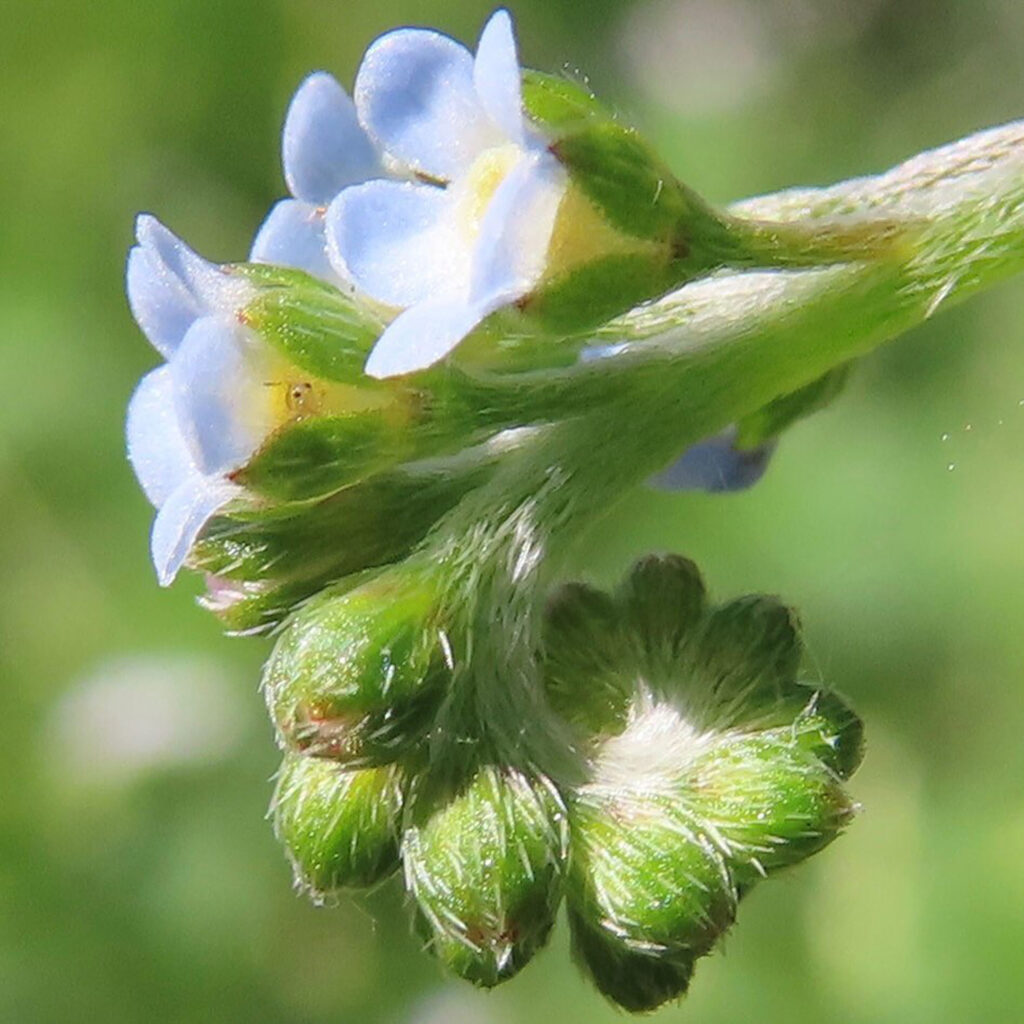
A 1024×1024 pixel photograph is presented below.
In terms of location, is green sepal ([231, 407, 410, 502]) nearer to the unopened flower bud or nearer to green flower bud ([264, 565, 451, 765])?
green flower bud ([264, 565, 451, 765])

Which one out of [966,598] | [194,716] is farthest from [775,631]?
[194,716]

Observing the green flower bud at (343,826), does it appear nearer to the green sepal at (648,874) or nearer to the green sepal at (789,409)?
the green sepal at (648,874)

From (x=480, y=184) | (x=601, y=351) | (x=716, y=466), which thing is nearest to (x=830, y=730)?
(x=716, y=466)

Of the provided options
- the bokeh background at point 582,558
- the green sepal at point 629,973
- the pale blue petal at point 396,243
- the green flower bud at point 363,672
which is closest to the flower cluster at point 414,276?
the pale blue petal at point 396,243

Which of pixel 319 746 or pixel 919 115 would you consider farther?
pixel 919 115

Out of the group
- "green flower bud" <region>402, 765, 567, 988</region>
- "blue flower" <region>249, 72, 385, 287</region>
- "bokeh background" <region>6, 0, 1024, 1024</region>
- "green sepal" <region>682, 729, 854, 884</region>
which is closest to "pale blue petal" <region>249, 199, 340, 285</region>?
"blue flower" <region>249, 72, 385, 287</region>

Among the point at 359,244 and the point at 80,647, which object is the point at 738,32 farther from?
the point at 359,244
